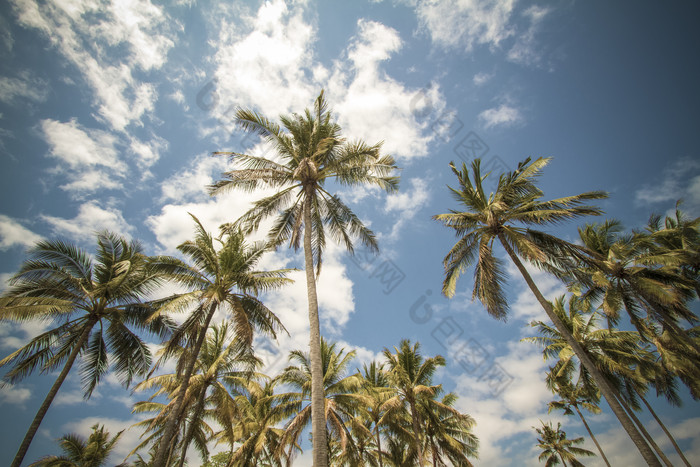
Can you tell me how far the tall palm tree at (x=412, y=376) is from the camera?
18.4 metres

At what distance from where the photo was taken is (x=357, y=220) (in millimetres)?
14703

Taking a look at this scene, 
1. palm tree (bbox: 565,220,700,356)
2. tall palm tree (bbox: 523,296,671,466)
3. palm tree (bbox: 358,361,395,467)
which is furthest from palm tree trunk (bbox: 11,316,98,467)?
tall palm tree (bbox: 523,296,671,466)

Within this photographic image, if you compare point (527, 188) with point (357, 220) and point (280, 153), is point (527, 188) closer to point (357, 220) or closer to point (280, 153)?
point (357, 220)

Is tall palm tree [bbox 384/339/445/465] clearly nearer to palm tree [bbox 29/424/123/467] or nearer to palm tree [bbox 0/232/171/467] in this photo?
palm tree [bbox 0/232/171/467]

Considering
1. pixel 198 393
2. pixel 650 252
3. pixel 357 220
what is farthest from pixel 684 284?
pixel 198 393

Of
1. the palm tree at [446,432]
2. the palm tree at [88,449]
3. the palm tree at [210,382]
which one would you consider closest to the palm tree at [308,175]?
the palm tree at [210,382]

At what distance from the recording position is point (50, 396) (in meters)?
10.4

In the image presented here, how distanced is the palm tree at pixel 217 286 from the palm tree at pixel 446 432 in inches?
511

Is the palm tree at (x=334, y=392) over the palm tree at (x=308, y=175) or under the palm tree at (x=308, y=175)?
under

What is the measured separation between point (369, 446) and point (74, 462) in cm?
2083

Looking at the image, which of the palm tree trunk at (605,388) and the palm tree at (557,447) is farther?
the palm tree at (557,447)

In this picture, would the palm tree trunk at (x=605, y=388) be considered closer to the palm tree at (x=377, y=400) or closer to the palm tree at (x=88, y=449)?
the palm tree at (x=377, y=400)

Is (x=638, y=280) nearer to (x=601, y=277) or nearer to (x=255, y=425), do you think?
(x=601, y=277)

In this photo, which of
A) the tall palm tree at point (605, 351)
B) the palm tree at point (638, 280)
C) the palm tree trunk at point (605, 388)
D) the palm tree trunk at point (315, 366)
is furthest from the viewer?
the tall palm tree at point (605, 351)
